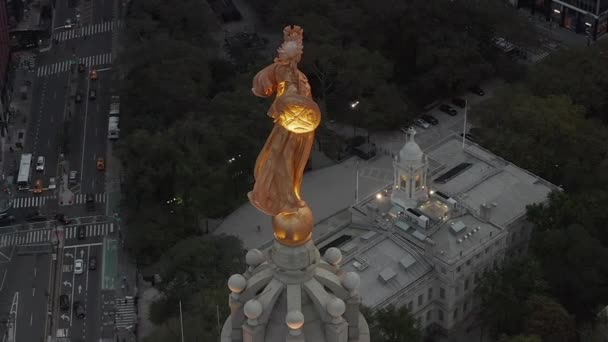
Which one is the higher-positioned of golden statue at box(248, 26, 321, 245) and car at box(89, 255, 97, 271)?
golden statue at box(248, 26, 321, 245)

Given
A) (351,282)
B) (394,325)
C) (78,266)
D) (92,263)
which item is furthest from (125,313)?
(351,282)

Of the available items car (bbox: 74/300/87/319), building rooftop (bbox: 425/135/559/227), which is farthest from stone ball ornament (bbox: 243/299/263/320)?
car (bbox: 74/300/87/319)

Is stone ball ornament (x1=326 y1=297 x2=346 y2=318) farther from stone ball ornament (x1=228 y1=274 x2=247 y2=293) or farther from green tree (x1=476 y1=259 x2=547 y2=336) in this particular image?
green tree (x1=476 y1=259 x2=547 y2=336)

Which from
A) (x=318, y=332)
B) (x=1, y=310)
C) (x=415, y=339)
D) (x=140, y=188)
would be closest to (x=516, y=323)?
(x=415, y=339)

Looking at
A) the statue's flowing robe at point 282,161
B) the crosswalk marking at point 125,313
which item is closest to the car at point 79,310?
the crosswalk marking at point 125,313

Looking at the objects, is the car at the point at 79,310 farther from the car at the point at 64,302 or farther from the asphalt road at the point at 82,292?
the car at the point at 64,302

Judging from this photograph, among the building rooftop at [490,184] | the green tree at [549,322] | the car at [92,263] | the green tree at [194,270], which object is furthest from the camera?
the car at [92,263]

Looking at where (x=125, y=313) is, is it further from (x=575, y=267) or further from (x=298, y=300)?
(x=298, y=300)
